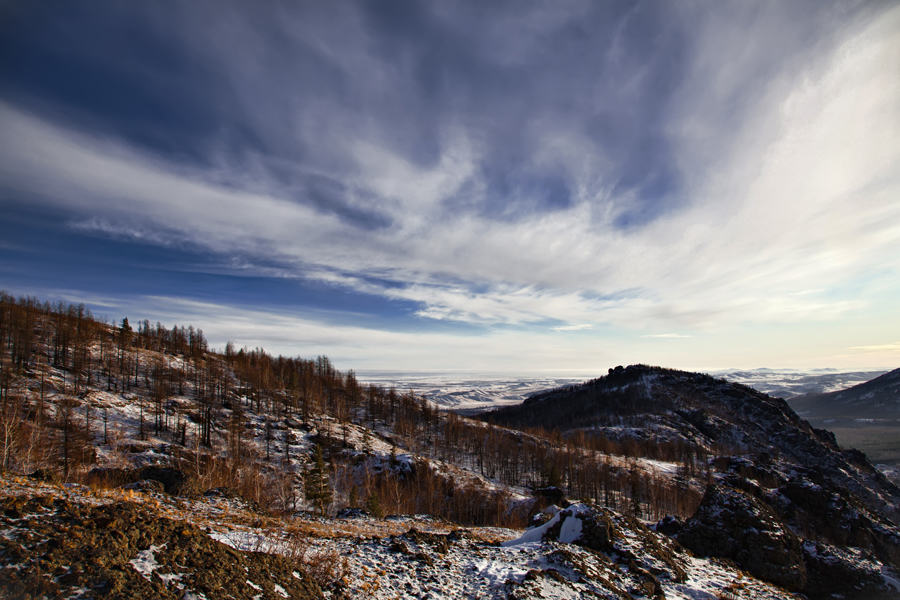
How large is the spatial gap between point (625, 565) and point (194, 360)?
150908 millimetres

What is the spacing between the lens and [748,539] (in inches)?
758

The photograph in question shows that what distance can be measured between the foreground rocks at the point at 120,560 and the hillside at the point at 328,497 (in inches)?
1.6

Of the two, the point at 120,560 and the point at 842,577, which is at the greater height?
the point at 120,560

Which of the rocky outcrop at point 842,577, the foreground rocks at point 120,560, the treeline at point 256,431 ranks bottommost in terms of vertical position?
the treeline at point 256,431

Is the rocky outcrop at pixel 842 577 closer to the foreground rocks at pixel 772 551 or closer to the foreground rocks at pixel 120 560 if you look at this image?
the foreground rocks at pixel 772 551

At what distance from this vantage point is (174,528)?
838 cm

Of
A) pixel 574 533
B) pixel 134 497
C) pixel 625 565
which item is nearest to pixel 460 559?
pixel 574 533

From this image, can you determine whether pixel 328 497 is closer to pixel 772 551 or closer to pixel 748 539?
pixel 748 539

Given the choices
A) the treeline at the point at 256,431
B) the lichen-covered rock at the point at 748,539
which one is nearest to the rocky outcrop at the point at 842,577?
the lichen-covered rock at the point at 748,539

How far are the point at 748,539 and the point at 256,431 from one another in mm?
89032

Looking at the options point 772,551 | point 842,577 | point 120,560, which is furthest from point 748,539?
point 120,560

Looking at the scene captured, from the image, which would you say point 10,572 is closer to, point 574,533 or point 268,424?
point 574,533

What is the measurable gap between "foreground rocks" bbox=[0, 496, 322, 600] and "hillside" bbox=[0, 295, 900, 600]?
0.13ft

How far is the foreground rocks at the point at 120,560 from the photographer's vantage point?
5801 millimetres
